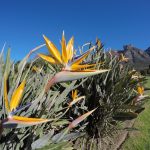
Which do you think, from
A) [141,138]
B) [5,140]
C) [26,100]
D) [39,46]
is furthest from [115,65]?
[5,140]

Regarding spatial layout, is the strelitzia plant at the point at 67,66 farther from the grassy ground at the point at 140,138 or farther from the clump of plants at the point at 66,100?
the grassy ground at the point at 140,138

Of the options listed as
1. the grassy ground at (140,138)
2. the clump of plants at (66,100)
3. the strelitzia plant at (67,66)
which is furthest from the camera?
the grassy ground at (140,138)

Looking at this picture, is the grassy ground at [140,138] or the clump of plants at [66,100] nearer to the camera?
the clump of plants at [66,100]

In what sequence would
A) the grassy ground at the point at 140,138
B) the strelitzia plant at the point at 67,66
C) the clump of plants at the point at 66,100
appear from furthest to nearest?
the grassy ground at the point at 140,138
the clump of plants at the point at 66,100
the strelitzia plant at the point at 67,66

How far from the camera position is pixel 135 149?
14.3 ft

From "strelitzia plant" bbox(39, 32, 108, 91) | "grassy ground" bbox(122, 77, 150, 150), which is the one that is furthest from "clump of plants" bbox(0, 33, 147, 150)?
"grassy ground" bbox(122, 77, 150, 150)

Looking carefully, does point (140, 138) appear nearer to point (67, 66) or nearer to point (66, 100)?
point (66, 100)

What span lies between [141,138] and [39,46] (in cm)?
297

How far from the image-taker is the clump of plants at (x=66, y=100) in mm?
2271

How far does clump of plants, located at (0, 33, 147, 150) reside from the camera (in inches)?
89.4

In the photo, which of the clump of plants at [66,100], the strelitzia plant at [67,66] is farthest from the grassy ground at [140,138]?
the strelitzia plant at [67,66]

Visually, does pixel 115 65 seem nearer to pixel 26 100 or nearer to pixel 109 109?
pixel 109 109

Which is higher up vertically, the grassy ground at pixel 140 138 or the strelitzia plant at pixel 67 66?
the strelitzia plant at pixel 67 66

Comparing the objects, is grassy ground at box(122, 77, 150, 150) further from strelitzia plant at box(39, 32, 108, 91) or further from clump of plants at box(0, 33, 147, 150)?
strelitzia plant at box(39, 32, 108, 91)
